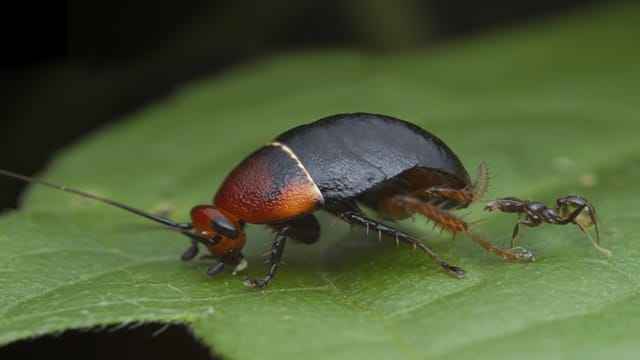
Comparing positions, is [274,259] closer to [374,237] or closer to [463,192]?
[374,237]

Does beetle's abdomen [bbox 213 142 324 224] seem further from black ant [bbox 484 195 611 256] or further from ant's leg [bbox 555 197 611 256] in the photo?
ant's leg [bbox 555 197 611 256]

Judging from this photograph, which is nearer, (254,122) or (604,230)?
(604,230)

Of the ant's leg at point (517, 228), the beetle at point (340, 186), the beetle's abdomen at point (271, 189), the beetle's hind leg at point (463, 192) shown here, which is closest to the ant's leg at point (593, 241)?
the ant's leg at point (517, 228)

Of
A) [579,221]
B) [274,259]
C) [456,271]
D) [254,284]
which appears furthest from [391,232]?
[579,221]

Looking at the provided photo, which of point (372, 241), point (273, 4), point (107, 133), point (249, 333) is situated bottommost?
point (249, 333)

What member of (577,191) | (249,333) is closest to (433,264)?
(249,333)

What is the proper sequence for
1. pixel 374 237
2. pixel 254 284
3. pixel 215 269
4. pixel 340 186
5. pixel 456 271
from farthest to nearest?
1. pixel 374 237
2. pixel 215 269
3. pixel 340 186
4. pixel 254 284
5. pixel 456 271

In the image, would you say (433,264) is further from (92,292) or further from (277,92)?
(277,92)
